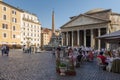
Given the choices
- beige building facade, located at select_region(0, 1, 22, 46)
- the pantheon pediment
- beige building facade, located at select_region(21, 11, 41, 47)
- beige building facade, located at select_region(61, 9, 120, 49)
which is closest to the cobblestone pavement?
beige building facade, located at select_region(61, 9, 120, 49)

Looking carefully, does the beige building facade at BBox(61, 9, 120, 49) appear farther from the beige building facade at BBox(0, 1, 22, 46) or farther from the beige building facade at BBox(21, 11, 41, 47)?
the beige building facade at BBox(0, 1, 22, 46)

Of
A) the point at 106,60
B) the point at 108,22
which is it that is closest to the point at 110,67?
the point at 106,60

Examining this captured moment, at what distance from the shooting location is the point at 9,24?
5659 cm

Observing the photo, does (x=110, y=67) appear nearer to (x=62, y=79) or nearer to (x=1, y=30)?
(x=62, y=79)

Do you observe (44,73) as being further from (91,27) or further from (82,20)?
(82,20)

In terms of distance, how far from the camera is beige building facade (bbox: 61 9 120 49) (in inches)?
1999

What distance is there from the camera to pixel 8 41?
185ft

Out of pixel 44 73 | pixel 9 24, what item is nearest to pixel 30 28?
pixel 9 24

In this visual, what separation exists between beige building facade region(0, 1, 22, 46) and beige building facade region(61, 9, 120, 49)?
16851mm

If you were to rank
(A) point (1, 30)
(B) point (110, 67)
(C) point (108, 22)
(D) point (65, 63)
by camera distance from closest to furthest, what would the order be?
(D) point (65, 63)
(B) point (110, 67)
(C) point (108, 22)
(A) point (1, 30)

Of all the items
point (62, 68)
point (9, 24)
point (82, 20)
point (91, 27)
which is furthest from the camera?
point (82, 20)

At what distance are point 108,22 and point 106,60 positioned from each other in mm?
38338

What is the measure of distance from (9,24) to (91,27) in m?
25.3

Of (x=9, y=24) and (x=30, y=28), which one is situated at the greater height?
(x=30, y=28)
